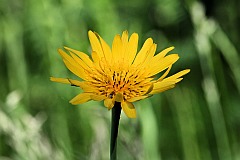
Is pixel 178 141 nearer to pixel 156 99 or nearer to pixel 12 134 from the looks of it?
pixel 156 99

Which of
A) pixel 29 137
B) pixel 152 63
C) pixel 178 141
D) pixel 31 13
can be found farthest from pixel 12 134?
pixel 31 13

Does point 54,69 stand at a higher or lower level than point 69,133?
higher

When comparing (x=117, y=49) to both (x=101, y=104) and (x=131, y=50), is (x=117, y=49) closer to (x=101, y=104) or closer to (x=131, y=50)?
(x=131, y=50)

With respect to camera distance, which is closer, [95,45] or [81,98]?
[81,98]

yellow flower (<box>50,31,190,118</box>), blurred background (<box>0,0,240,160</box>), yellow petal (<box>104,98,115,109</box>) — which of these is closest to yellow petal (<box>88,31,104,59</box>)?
yellow flower (<box>50,31,190,118</box>)

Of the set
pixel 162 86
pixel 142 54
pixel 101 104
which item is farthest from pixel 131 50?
pixel 101 104

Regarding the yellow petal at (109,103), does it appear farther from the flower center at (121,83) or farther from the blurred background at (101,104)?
the blurred background at (101,104)

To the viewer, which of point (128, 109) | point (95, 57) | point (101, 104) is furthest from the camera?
point (101, 104)
